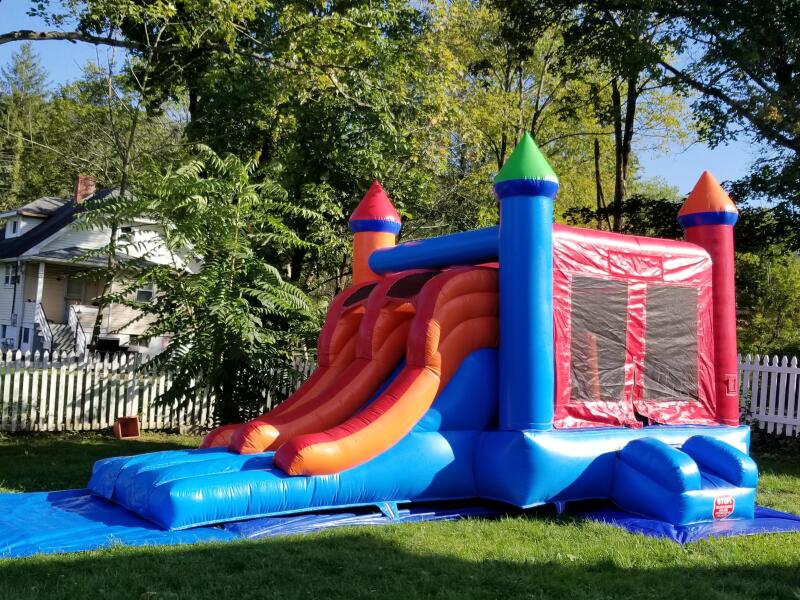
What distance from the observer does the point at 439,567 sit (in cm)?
484

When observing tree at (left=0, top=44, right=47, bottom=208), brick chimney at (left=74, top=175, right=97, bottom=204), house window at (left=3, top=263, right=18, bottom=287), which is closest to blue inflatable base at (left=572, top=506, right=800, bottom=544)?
brick chimney at (left=74, top=175, right=97, bottom=204)

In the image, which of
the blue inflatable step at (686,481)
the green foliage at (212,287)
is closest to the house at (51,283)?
the green foliage at (212,287)

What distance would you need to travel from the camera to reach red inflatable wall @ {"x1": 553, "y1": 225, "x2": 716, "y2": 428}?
22.9 feet

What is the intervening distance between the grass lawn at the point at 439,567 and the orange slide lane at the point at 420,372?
641 mm

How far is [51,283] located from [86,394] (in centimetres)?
1725

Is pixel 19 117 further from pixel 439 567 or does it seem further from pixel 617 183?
pixel 439 567

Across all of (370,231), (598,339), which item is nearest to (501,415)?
(598,339)

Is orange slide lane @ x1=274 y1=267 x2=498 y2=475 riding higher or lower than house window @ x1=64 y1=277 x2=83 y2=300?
lower

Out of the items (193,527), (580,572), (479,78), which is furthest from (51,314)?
(580,572)

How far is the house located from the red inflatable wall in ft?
64.2

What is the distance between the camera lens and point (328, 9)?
48.7 feet

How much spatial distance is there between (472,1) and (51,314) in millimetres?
17993

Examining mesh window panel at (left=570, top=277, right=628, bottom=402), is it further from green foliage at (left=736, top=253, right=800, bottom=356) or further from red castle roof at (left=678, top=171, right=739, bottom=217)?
green foliage at (left=736, top=253, right=800, bottom=356)

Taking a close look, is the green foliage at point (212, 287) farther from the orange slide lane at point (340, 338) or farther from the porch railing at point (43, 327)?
the porch railing at point (43, 327)
